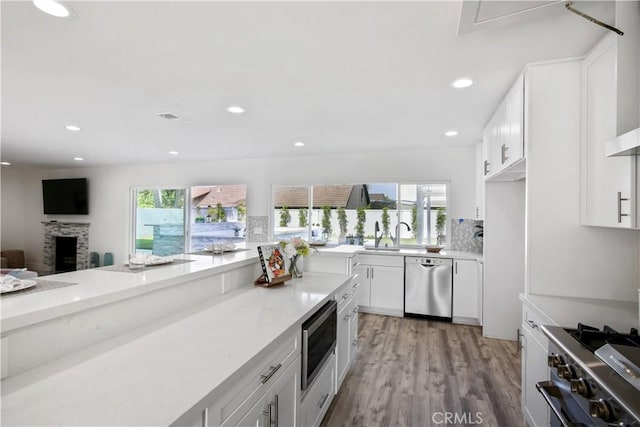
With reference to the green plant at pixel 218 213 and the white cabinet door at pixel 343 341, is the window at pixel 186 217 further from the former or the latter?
the white cabinet door at pixel 343 341

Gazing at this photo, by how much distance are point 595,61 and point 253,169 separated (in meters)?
4.88

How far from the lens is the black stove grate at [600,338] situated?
4.48ft

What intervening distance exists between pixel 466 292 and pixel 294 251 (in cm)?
273

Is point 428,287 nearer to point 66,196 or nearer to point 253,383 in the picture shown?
point 253,383

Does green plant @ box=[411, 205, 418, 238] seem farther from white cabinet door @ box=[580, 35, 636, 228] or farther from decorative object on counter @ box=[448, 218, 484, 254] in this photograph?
white cabinet door @ box=[580, 35, 636, 228]

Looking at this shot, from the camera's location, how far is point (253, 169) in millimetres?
5762

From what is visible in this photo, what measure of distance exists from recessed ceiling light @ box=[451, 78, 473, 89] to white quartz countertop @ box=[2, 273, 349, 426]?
77.0 inches

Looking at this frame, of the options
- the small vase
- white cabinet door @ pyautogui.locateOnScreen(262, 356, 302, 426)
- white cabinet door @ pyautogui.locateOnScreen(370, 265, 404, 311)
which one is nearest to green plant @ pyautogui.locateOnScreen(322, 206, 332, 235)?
white cabinet door @ pyautogui.locateOnScreen(370, 265, 404, 311)

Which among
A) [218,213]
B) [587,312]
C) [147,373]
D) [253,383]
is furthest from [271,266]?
[218,213]

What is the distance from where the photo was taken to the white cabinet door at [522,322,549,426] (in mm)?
1685

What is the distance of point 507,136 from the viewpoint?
2465 mm

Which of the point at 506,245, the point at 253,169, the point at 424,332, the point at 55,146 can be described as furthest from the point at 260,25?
the point at 55,146

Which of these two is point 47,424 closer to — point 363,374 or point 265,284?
point 265,284

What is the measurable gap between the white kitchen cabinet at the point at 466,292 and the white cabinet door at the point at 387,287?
686 millimetres
